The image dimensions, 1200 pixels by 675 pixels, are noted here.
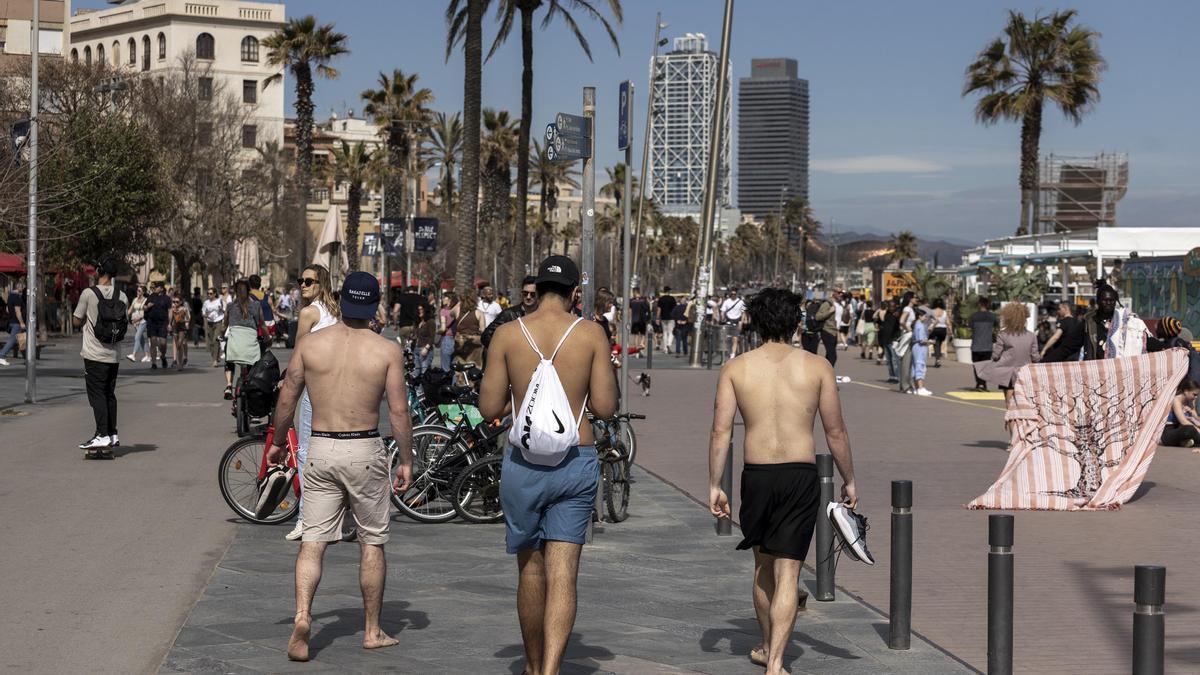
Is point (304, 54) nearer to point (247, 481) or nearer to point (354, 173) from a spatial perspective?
point (354, 173)

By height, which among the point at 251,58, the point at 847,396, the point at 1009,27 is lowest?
A: the point at 847,396

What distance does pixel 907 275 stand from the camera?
53.3m

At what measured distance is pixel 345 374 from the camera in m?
6.87

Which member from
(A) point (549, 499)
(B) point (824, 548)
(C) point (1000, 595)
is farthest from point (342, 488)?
(C) point (1000, 595)

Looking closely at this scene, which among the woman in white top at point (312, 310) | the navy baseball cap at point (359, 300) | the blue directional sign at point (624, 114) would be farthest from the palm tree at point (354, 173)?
the navy baseball cap at point (359, 300)

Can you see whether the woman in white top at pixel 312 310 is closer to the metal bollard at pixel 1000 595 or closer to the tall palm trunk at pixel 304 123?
the metal bollard at pixel 1000 595

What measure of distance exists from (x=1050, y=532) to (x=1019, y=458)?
5.09ft

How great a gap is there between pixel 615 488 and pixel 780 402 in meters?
4.89

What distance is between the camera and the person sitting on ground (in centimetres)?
1736

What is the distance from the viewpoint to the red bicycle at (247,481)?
10.9 meters

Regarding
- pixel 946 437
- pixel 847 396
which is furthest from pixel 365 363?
pixel 847 396

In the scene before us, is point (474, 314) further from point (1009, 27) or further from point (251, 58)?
point (251, 58)

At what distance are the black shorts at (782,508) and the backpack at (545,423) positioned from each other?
99cm

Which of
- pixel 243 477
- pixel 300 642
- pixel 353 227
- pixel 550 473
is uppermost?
pixel 353 227
